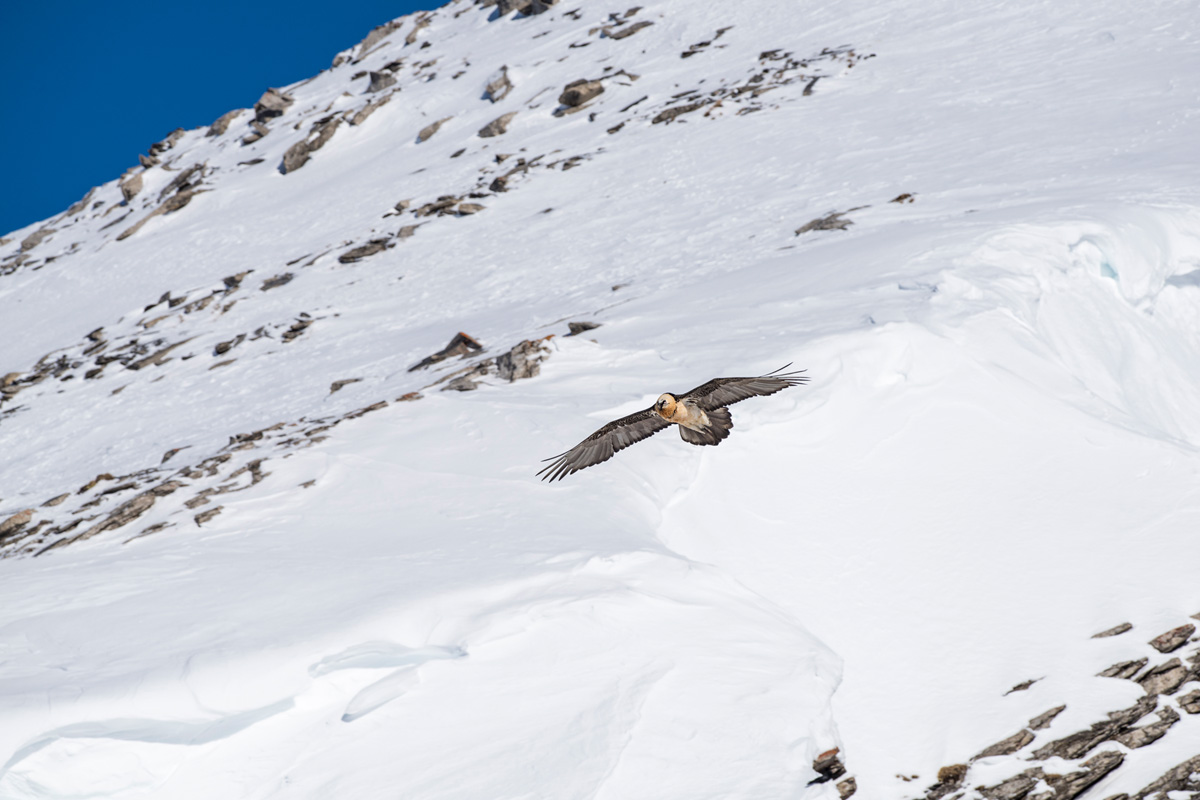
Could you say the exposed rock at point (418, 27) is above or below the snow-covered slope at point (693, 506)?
above

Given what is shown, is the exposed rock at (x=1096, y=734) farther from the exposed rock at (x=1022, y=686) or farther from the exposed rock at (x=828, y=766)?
the exposed rock at (x=828, y=766)

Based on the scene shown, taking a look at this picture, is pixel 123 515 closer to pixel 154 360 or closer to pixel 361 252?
pixel 154 360

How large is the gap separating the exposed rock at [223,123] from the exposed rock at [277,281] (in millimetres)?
30643

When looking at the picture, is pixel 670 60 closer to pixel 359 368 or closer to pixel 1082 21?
pixel 1082 21

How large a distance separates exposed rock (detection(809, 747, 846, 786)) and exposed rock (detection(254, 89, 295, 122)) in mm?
52623

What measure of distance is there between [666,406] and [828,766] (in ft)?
9.51

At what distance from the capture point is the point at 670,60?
38344mm

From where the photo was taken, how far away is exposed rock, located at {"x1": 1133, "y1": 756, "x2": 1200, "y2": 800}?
7020mm

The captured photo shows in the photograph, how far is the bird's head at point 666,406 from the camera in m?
7.39

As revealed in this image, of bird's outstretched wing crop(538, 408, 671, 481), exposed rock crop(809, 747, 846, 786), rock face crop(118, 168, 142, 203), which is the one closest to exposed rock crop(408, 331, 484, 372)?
bird's outstretched wing crop(538, 408, 671, 481)

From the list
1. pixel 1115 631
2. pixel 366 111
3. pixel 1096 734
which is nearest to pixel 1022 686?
pixel 1096 734

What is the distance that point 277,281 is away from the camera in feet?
96.6

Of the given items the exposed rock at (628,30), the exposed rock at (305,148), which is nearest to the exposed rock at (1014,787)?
the exposed rock at (628,30)

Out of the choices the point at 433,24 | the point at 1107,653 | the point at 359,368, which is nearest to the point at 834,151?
the point at 359,368
